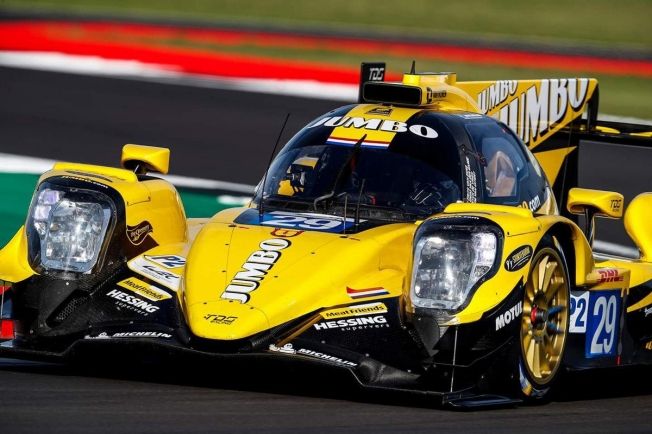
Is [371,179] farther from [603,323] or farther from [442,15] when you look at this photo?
[442,15]

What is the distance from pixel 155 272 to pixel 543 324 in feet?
6.65

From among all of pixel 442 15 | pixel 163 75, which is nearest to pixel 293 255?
pixel 163 75

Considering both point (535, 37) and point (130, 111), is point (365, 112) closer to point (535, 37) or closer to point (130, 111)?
point (130, 111)

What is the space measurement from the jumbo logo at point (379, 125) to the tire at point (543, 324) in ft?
4.33

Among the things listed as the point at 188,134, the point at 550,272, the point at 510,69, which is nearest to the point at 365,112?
the point at 550,272

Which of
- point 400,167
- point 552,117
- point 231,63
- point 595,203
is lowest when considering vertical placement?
point 595,203

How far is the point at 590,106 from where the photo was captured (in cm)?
1049

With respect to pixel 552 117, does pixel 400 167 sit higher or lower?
lower

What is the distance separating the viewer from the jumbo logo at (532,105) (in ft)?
33.6

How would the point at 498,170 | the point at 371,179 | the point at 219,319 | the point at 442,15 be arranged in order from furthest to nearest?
the point at 442,15
the point at 498,170
the point at 371,179
the point at 219,319

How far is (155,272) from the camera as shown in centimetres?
777

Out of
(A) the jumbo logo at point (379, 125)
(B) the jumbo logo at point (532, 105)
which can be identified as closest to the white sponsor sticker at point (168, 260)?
(A) the jumbo logo at point (379, 125)

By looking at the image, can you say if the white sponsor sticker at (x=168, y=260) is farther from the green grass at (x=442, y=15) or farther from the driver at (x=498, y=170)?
the green grass at (x=442, y=15)

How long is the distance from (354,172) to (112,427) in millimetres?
2798
